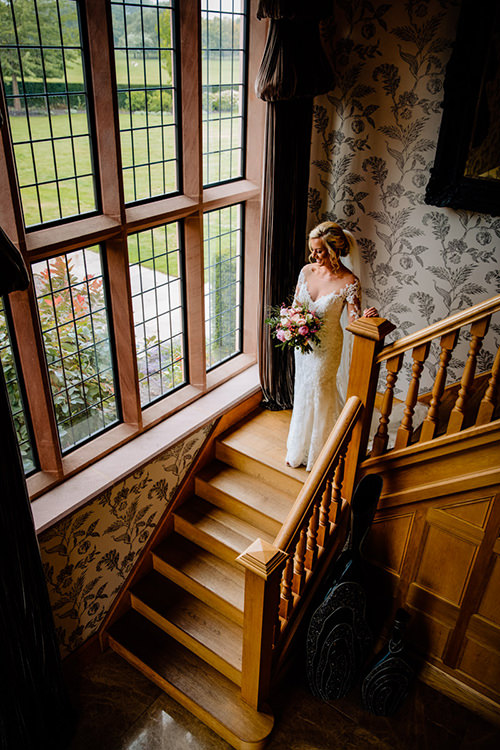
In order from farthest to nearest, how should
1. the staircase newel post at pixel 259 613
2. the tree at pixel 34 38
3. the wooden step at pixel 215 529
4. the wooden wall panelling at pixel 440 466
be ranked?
the wooden step at pixel 215 529, the wooden wall panelling at pixel 440 466, the staircase newel post at pixel 259 613, the tree at pixel 34 38

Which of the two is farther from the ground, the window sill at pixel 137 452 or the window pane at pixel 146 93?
the window pane at pixel 146 93

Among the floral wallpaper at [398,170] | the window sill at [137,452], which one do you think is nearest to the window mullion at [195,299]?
the window sill at [137,452]

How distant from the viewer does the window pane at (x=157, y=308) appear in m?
3.98

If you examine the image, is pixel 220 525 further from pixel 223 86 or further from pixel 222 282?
pixel 223 86

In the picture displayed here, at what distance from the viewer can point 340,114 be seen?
4.42 m

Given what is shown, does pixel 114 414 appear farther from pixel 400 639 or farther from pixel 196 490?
pixel 400 639

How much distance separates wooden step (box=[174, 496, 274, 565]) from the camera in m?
4.23

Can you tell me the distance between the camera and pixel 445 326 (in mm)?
3135

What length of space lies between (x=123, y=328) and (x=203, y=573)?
6.01ft

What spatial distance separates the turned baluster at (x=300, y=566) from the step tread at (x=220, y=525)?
549 millimetres

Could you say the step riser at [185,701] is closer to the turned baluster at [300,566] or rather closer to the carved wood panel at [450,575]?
the turned baluster at [300,566]

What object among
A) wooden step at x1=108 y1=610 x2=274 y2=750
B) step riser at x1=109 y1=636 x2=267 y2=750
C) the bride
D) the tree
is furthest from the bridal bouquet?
step riser at x1=109 y1=636 x2=267 y2=750

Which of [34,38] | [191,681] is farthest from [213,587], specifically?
[34,38]

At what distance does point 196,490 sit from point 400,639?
1832 mm
